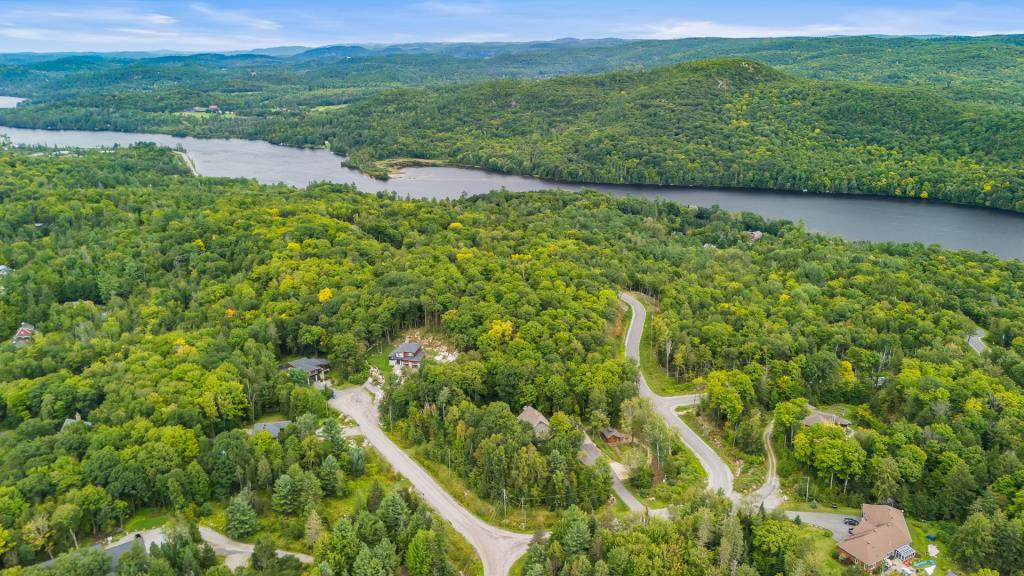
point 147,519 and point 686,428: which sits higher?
point 147,519

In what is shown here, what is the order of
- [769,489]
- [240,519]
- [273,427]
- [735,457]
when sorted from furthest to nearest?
[273,427], [735,457], [769,489], [240,519]

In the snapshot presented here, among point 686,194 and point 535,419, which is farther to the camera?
point 686,194

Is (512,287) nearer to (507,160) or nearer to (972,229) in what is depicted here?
(972,229)

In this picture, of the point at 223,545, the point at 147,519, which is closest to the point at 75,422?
the point at 147,519

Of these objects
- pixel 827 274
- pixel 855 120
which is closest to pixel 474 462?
pixel 827 274

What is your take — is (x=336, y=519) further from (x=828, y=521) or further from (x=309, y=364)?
(x=828, y=521)

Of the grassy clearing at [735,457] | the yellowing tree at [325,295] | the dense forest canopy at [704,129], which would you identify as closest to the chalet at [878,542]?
the grassy clearing at [735,457]

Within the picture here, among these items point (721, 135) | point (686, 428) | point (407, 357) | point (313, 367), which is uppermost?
point (721, 135)

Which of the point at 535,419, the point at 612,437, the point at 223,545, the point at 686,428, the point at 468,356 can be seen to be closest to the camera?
the point at 223,545
